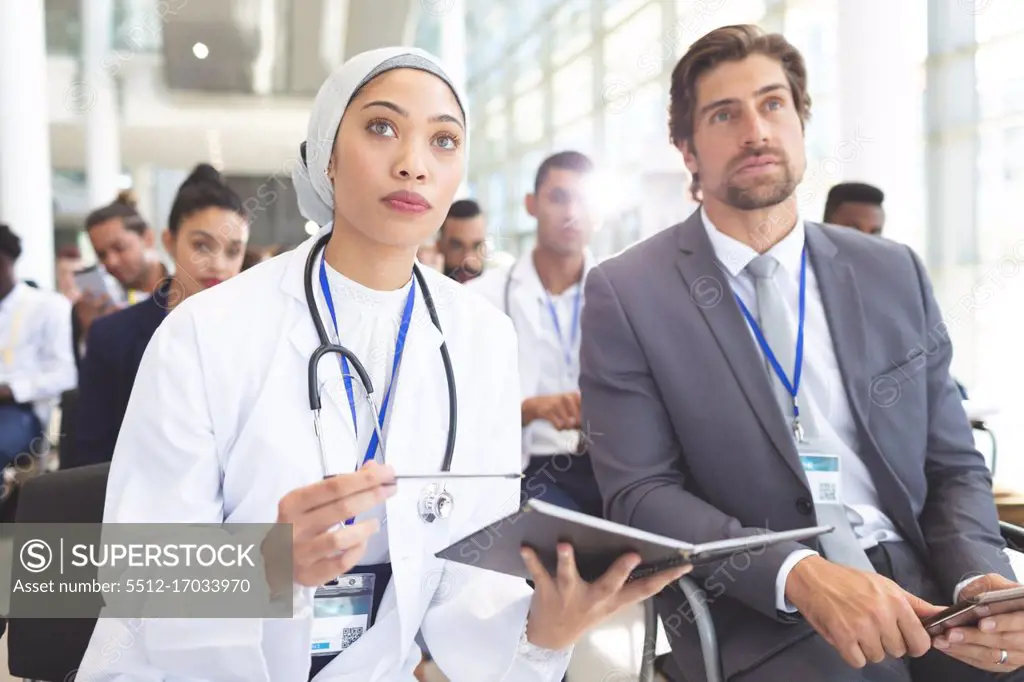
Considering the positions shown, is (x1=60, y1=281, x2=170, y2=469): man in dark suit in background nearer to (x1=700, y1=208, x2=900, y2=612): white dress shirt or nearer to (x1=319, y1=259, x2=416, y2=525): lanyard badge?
(x1=319, y1=259, x2=416, y2=525): lanyard badge

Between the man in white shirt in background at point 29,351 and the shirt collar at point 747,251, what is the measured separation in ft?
12.0

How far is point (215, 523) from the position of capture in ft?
4.10

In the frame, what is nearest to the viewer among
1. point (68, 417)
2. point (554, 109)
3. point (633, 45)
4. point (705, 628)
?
point (705, 628)

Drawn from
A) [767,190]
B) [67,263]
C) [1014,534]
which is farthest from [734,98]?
[67,263]

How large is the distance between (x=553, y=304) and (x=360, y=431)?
2155 millimetres

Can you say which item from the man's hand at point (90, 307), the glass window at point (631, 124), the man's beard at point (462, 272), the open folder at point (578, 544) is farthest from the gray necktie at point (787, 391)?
the glass window at point (631, 124)

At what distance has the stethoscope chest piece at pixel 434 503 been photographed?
4.37 ft

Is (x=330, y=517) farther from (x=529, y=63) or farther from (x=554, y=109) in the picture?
(x=529, y=63)

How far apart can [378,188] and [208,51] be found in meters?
11.9

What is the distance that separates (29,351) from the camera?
15.0 ft

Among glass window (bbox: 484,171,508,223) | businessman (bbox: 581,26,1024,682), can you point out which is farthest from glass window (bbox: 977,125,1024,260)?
glass window (bbox: 484,171,508,223)

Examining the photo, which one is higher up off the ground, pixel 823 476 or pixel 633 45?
pixel 633 45

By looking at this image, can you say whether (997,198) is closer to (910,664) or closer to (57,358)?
(910,664)

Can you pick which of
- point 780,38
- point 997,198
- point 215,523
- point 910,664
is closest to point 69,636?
point 215,523
